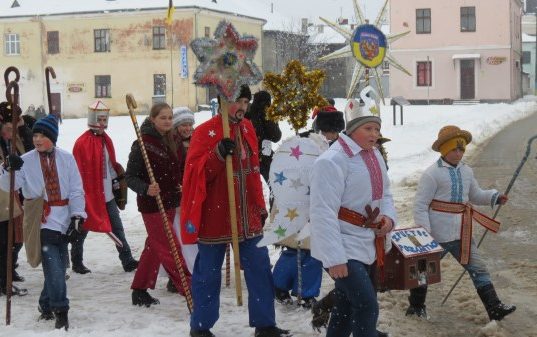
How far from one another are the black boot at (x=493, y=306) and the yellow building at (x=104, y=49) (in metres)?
42.8

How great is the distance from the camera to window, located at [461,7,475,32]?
50.5 m

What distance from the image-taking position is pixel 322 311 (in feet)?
18.0

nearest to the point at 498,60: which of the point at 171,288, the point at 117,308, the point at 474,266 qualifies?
the point at 171,288

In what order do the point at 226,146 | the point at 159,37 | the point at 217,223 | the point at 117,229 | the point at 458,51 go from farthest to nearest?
the point at 458,51 < the point at 159,37 < the point at 117,229 < the point at 217,223 < the point at 226,146

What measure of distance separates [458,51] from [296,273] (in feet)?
152

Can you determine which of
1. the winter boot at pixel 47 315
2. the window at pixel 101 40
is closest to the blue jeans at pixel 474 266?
the winter boot at pixel 47 315

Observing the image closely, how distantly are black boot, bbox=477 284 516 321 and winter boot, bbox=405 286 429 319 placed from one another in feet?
1.44

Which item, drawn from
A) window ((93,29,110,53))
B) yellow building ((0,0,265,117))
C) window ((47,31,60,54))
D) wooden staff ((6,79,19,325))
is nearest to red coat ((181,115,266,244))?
wooden staff ((6,79,19,325))

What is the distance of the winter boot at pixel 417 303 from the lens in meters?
5.91

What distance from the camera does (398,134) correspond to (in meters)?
25.0

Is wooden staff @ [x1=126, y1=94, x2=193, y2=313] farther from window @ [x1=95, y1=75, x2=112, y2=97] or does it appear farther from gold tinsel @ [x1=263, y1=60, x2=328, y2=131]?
window @ [x1=95, y1=75, x2=112, y2=97]

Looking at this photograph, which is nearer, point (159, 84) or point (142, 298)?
point (142, 298)

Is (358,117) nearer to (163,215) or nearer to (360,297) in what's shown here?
(360,297)

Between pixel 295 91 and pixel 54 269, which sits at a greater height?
pixel 295 91
